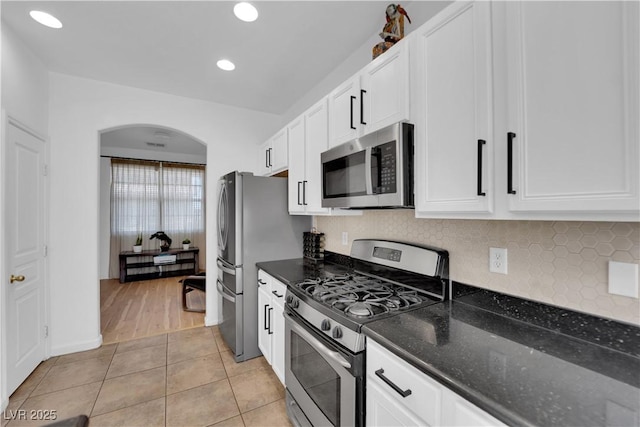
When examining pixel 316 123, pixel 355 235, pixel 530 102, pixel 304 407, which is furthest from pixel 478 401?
pixel 316 123

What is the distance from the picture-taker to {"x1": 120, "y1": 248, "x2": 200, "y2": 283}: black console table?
5.58 m

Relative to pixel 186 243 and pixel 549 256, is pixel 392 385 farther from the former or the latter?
pixel 186 243

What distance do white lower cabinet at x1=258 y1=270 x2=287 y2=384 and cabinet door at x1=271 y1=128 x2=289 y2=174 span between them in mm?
1078

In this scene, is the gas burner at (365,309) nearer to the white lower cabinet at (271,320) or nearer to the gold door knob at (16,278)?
the white lower cabinet at (271,320)

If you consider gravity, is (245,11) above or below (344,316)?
above

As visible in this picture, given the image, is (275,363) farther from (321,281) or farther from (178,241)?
(178,241)

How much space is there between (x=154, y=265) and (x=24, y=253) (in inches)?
148

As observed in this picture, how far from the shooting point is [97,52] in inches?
93.5

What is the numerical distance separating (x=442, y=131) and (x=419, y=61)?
38cm

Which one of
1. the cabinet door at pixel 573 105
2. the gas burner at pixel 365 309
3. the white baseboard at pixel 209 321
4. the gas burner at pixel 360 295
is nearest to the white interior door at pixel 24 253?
the white baseboard at pixel 209 321

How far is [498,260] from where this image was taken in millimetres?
1306

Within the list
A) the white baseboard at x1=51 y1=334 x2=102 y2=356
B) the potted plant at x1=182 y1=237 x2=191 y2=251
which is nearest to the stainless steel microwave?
the white baseboard at x1=51 y1=334 x2=102 y2=356

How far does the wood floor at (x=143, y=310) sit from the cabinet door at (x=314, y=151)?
238cm

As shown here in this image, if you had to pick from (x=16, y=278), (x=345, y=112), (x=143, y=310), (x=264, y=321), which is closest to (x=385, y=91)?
(x=345, y=112)
